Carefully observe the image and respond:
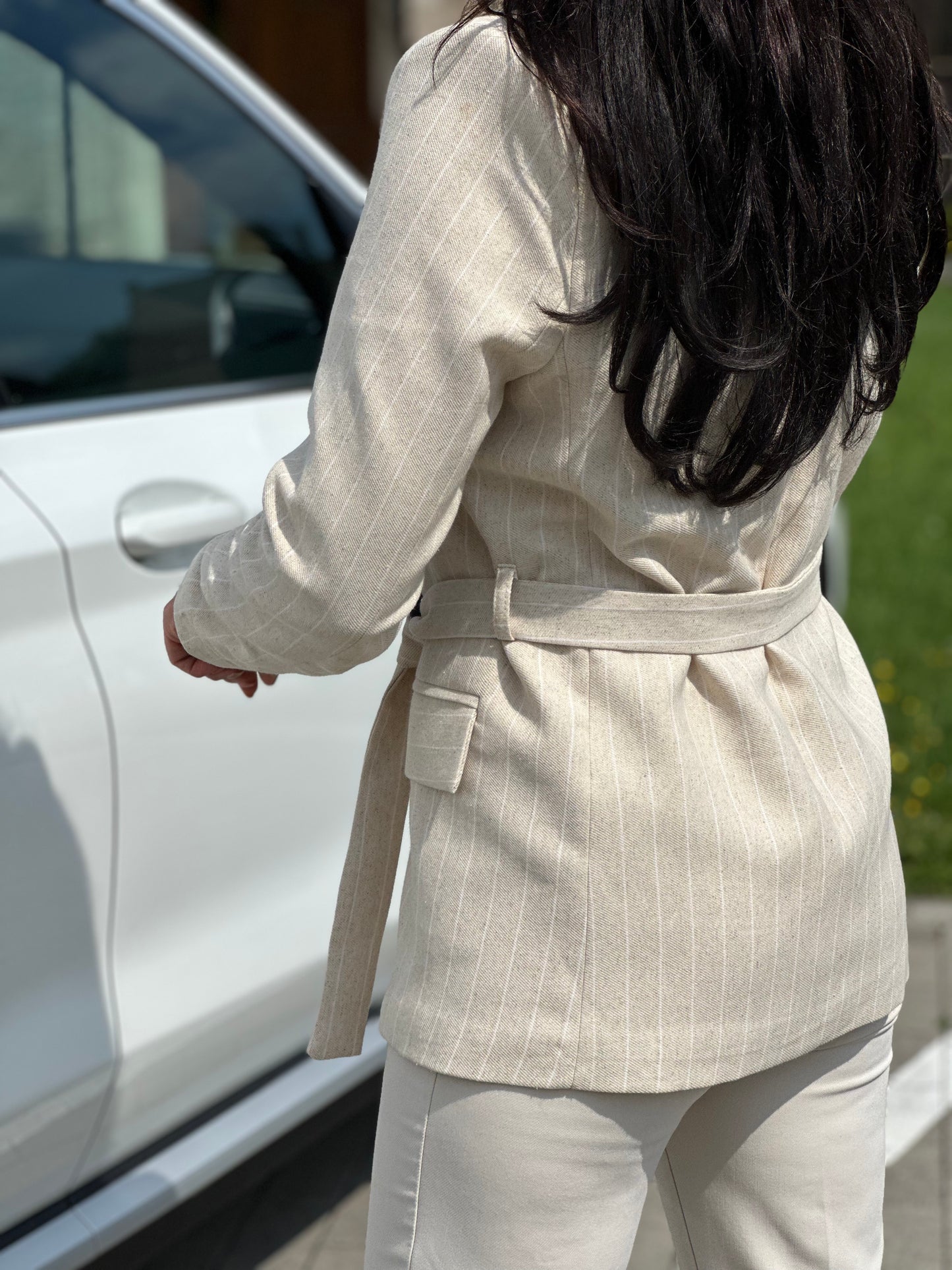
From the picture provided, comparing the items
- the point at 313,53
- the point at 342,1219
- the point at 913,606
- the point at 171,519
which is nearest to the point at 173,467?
the point at 171,519

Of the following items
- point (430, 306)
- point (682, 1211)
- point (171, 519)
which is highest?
point (430, 306)

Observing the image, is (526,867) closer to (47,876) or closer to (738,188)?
(738,188)

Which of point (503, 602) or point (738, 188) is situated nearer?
point (738, 188)

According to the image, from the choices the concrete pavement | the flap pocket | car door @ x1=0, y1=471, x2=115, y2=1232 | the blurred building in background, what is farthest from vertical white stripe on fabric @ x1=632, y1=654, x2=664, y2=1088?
the blurred building in background

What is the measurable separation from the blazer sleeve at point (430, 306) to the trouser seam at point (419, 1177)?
39cm

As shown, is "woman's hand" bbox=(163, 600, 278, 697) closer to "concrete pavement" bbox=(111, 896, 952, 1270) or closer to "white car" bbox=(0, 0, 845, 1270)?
"white car" bbox=(0, 0, 845, 1270)

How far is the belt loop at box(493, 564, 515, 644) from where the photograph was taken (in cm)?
114

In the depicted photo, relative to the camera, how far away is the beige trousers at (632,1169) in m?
1.13

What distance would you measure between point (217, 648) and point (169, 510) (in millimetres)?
691

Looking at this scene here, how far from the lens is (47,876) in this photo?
1.65 meters

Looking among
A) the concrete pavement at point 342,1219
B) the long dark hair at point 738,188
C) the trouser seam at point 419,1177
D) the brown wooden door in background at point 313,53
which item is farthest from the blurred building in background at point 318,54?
the trouser seam at point 419,1177

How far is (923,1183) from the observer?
2480 mm

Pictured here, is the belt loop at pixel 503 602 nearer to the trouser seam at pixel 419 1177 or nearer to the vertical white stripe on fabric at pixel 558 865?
the vertical white stripe on fabric at pixel 558 865

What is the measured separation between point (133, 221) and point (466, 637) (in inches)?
66.2
